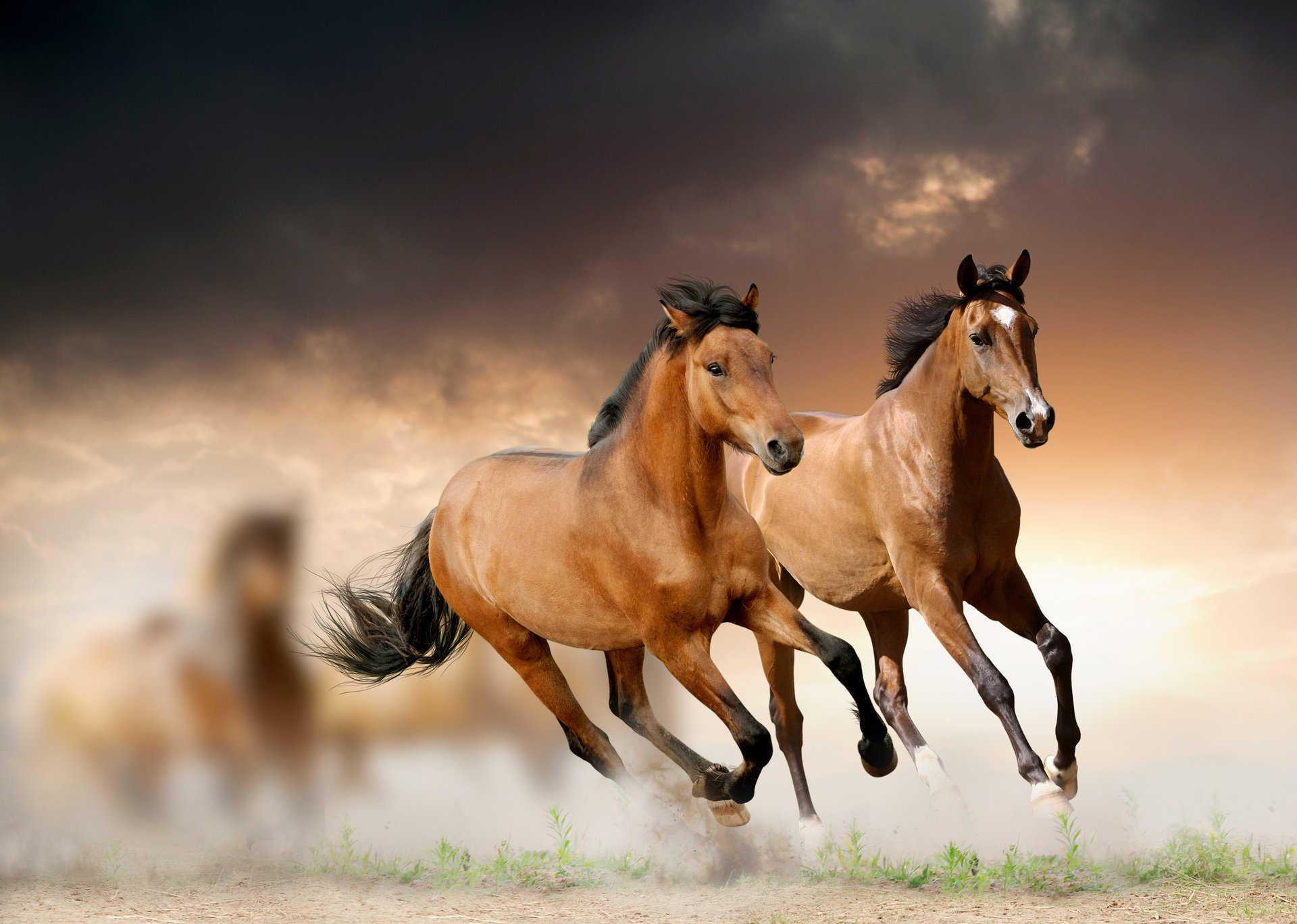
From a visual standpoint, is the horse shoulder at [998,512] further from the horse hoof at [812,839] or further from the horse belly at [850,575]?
the horse hoof at [812,839]

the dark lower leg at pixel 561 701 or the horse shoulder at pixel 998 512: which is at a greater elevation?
the horse shoulder at pixel 998 512

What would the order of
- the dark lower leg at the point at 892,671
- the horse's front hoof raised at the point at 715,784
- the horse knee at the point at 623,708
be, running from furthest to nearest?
the dark lower leg at the point at 892,671 → the horse knee at the point at 623,708 → the horse's front hoof raised at the point at 715,784

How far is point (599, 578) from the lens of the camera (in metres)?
5.88

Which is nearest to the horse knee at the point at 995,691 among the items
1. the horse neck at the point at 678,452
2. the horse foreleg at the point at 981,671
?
the horse foreleg at the point at 981,671

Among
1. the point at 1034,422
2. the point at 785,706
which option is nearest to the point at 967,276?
the point at 1034,422

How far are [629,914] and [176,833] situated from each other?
3.60 meters

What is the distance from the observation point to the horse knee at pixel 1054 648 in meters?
6.57

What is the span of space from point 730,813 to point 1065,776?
2068 mm

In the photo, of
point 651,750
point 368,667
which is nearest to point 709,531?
point 651,750

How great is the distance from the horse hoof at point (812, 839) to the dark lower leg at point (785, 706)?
0.34 metres

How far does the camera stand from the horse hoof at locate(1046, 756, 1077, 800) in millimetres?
6539

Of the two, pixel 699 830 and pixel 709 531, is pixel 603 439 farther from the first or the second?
pixel 699 830

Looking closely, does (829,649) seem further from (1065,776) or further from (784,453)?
(1065,776)

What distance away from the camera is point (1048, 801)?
6039 millimetres
